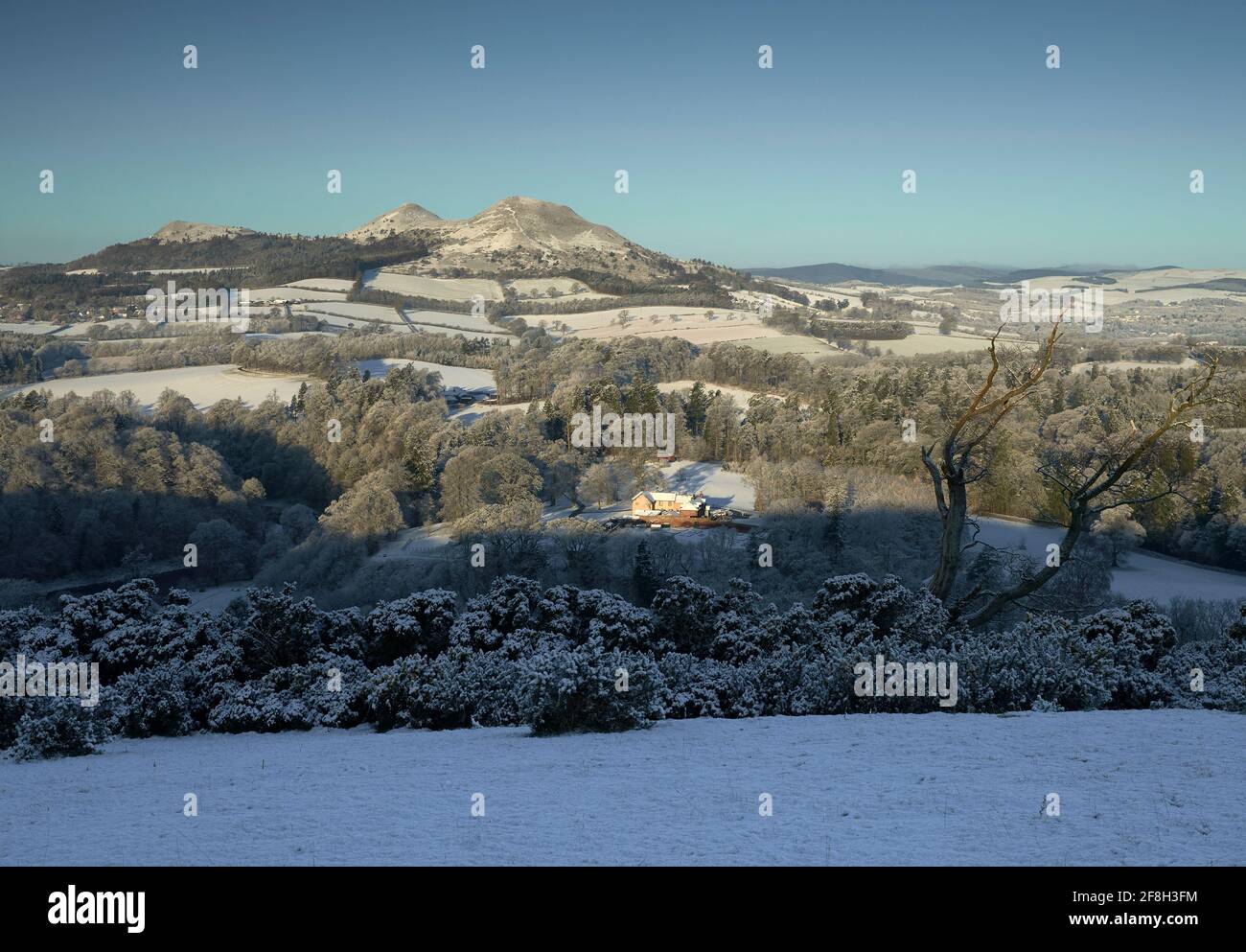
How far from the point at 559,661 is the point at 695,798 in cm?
394

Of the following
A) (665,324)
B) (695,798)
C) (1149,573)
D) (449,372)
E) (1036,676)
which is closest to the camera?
(695,798)

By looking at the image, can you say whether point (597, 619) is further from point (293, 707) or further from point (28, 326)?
point (28, 326)

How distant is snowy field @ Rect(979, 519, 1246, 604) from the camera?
102ft

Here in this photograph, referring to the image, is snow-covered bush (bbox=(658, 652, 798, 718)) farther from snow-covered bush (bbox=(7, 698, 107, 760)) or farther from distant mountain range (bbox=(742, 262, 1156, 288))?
distant mountain range (bbox=(742, 262, 1156, 288))

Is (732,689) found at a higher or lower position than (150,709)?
higher

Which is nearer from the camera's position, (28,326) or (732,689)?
(732,689)

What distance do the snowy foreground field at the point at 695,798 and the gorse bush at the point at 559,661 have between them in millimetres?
862

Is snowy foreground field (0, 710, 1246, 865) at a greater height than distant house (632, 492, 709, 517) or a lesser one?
greater

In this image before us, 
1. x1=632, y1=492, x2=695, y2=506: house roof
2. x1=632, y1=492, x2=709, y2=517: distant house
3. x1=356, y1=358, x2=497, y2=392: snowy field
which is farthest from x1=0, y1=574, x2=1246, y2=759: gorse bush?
x1=356, y1=358, x2=497, y2=392: snowy field

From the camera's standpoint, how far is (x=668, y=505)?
4100 centimetres

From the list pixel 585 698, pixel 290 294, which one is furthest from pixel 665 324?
pixel 585 698

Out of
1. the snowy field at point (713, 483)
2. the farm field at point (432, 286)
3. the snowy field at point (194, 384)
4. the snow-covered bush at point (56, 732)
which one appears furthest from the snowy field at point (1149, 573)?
the farm field at point (432, 286)

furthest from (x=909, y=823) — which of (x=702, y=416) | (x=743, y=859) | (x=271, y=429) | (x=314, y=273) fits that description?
(x=314, y=273)

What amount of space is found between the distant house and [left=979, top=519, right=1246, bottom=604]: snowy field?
12.2m
